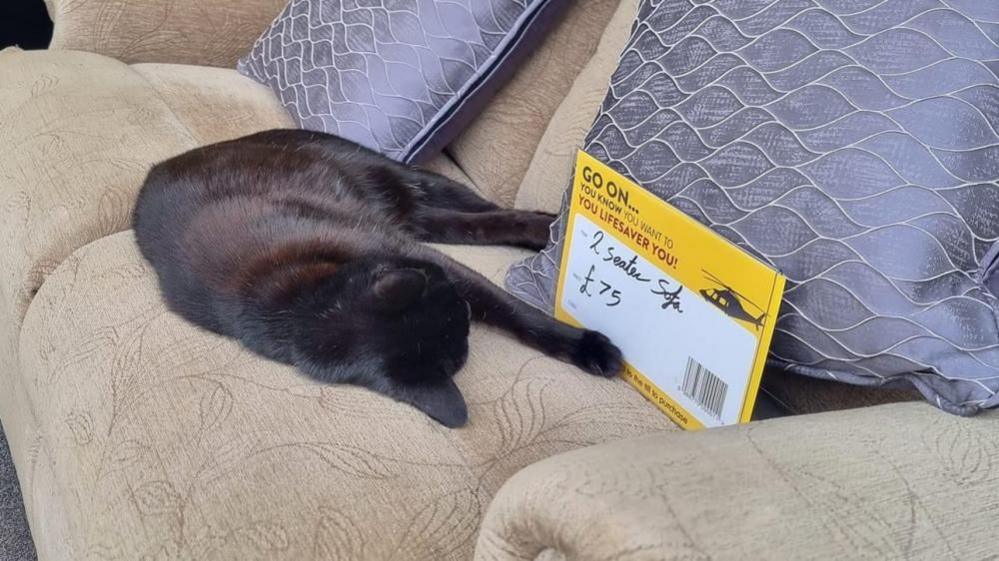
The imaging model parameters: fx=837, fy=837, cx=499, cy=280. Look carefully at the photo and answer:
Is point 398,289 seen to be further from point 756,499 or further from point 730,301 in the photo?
point 756,499

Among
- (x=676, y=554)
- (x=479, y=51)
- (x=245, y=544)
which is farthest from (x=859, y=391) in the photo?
(x=479, y=51)

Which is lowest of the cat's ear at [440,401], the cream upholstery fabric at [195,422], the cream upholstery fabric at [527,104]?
the cream upholstery fabric at [195,422]

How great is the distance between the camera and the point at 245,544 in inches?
26.0

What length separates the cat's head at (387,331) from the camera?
0.87 metres

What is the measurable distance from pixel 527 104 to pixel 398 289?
0.45 metres

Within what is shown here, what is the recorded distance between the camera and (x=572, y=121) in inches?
45.1

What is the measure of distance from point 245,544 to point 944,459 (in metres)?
0.51

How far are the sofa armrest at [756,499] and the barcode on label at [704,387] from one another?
21 cm

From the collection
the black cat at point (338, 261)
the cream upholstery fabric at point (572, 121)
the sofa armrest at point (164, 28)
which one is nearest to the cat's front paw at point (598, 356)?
the black cat at point (338, 261)

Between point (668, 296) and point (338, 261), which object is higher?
point (668, 296)

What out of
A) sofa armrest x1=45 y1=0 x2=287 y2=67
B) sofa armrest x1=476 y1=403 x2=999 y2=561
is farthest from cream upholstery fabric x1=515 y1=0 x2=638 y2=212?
sofa armrest x1=45 y1=0 x2=287 y2=67

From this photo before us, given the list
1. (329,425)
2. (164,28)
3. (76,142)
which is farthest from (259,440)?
(164,28)

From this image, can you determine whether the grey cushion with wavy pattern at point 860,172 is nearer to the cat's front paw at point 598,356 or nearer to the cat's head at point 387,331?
the cat's front paw at point 598,356

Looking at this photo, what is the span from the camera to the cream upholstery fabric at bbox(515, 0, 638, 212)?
3.67 ft
